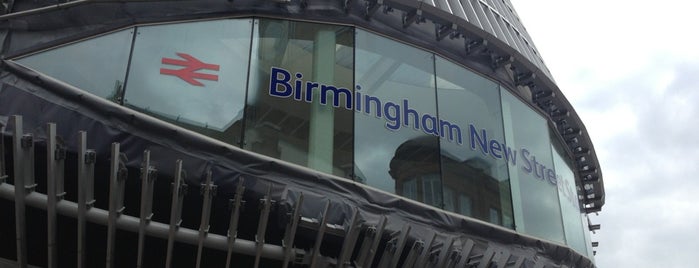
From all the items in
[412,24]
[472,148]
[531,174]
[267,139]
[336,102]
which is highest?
[412,24]

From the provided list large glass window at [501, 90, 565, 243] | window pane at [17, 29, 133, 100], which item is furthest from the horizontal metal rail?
large glass window at [501, 90, 565, 243]

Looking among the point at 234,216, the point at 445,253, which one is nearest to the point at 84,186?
the point at 234,216

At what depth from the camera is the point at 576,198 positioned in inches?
567

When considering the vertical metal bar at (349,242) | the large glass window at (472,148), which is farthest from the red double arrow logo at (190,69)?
the large glass window at (472,148)

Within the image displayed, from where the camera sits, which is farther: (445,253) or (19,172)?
(445,253)

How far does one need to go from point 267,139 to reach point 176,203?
2121mm

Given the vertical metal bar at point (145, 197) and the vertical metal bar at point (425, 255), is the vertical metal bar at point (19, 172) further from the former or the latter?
the vertical metal bar at point (425, 255)

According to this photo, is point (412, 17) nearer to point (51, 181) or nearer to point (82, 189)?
point (82, 189)

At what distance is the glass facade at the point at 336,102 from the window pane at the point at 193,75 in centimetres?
2

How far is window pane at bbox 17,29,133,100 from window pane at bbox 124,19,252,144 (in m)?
0.17

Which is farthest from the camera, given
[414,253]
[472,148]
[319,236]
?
[472,148]

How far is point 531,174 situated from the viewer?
1199cm

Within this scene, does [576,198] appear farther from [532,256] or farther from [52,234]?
[52,234]

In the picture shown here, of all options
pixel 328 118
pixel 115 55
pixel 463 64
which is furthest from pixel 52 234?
pixel 463 64
